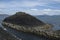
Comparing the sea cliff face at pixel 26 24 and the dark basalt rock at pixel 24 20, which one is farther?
the dark basalt rock at pixel 24 20

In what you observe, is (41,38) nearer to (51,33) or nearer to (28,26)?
(51,33)

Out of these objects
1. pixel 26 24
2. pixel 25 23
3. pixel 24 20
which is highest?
pixel 24 20

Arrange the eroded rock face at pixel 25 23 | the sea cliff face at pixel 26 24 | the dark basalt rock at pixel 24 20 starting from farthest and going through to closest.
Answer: the dark basalt rock at pixel 24 20, the eroded rock face at pixel 25 23, the sea cliff face at pixel 26 24

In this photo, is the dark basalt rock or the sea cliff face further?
the dark basalt rock

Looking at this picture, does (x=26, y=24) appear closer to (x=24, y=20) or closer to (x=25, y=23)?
(x=25, y=23)

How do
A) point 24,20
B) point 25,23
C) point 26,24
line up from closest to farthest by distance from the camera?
point 26,24 < point 25,23 < point 24,20

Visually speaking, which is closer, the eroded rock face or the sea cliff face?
the sea cliff face

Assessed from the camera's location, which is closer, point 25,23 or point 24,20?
point 25,23

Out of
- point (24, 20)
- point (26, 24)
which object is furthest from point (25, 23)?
point (24, 20)

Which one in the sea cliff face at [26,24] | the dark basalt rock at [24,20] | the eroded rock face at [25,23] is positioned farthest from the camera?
the dark basalt rock at [24,20]

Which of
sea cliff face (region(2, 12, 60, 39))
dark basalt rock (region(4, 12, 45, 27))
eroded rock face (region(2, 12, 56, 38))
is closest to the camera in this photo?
sea cliff face (region(2, 12, 60, 39))

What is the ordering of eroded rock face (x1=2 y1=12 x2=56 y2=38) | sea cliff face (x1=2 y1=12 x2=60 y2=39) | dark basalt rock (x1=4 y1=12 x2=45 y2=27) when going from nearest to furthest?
sea cliff face (x1=2 y1=12 x2=60 y2=39)
eroded rock face (x1=2 y1=12 x2=56 y2=38)
dark basalt rock (x1=4 y1=12 x2=45 y2=27)
